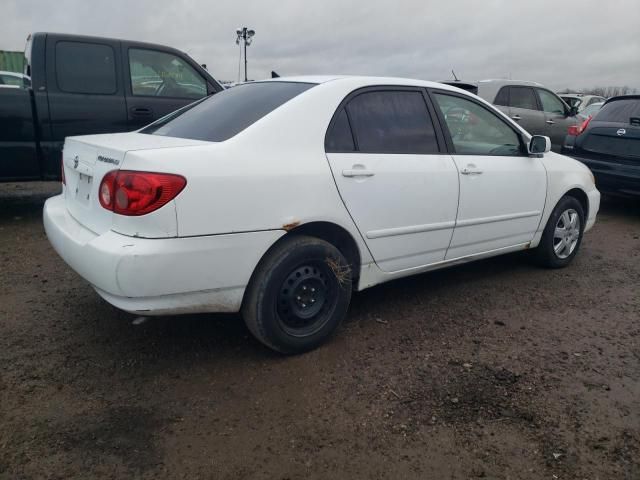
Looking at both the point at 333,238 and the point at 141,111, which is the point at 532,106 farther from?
the point at 333,238

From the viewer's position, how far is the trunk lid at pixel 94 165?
106 inches

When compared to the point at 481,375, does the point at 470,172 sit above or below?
above

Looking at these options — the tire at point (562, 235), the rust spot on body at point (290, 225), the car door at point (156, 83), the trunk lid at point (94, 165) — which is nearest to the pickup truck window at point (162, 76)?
the car door at point (156, 83)

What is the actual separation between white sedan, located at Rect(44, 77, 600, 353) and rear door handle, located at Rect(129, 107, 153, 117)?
8.71 feet

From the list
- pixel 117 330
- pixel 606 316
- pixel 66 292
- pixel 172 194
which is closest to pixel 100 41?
pixel 66 292

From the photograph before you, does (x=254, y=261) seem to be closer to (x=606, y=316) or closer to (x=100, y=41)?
(x=606, y=316)

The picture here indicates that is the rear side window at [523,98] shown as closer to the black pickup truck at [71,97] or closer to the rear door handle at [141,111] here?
the black pickup truck at [71,97]

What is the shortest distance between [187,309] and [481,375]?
5.22ft

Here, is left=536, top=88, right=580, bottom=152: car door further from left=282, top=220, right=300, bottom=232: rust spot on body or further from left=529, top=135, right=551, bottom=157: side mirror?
left=282, top=220, right=300, bottom=232: rust spot on body

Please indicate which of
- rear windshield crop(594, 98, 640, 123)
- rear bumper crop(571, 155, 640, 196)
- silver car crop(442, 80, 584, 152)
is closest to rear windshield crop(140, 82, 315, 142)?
rear bumper crop(571, 155, 640, 196)

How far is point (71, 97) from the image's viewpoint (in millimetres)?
5730

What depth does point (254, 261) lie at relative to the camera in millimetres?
2764

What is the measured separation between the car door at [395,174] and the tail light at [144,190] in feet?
3.08

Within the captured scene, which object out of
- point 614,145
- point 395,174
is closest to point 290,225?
point 395,174
